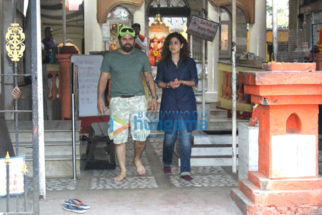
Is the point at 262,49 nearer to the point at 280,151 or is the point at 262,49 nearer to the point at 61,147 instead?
the point at 61,147

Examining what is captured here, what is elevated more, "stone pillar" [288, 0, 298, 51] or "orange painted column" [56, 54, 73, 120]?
"stone pillar" [288, 0, 298, 51]

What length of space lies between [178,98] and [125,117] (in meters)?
0.74

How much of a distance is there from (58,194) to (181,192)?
1.37 m

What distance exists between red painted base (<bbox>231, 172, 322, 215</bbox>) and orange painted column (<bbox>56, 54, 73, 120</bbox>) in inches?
242

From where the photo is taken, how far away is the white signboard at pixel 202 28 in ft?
24.6

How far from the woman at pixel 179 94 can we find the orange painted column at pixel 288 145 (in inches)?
63.4

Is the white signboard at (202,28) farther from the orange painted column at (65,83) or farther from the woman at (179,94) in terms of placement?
the orange painted column at (65,83)

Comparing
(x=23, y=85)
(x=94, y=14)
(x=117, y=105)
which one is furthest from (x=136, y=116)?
(x=94, y=14)

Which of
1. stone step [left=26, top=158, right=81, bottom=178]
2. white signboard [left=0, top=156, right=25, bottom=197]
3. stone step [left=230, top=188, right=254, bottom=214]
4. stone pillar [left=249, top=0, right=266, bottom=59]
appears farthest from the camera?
stone pillar [left=249, top=0, right=266, bottom=59]

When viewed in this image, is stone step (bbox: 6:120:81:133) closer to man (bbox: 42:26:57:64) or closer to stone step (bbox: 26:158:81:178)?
stone step (bbox: 26:158:81:178)

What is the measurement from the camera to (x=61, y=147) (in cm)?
693

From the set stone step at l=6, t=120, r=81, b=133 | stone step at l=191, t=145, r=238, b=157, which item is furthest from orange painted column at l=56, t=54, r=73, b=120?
stone step at l=191, t=145, r=238, b=157

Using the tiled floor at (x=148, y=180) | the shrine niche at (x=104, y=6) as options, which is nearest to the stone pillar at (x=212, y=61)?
the shrine niche at (x=104, y=6)

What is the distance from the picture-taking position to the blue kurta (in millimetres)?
6684
